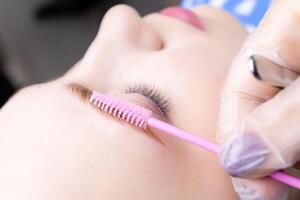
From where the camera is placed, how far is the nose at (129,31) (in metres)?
0.78

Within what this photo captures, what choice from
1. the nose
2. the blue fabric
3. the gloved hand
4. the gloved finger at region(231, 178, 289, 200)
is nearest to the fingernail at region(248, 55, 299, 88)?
the gloved hand

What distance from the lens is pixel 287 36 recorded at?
0.58 meters

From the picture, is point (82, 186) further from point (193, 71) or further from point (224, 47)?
point (224, 47)

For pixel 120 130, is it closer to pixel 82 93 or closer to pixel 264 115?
pixel 82 93

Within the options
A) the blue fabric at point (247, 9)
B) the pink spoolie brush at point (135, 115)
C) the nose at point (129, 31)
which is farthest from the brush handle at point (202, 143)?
the blue fabric at point (247, 9)

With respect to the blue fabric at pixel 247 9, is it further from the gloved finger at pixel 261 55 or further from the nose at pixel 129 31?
the gloved finger at pixel 261 55

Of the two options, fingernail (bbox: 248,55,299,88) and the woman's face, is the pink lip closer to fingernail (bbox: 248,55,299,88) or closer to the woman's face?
the woman's face

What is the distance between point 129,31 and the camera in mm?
793

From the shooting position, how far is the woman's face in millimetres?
586

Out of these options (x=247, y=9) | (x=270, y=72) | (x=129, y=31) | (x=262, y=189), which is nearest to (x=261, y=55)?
(x=270, y=72)

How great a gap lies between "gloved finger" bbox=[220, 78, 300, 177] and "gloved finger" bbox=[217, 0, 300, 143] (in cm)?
4

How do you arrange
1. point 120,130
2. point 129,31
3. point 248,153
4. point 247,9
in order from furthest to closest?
point 247,9
point 129,31
point 120,130
point 248,153

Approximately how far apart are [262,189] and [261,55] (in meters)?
0.16

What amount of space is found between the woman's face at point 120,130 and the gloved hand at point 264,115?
0.07m
